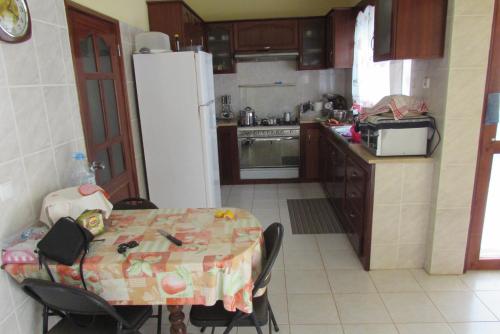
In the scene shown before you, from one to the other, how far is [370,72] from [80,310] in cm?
346

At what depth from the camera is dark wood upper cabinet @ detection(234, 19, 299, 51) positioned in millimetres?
4551

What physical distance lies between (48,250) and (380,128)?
2132 millimetres

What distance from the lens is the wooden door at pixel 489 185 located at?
2287mm

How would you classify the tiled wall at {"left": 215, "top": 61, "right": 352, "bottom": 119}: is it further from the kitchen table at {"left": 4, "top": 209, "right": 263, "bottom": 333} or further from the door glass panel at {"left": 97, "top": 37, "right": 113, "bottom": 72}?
the kitchen table at {"left": 4, "top": 209, "right": 263, "bottom": 333}

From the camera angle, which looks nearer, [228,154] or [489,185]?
[489,185]

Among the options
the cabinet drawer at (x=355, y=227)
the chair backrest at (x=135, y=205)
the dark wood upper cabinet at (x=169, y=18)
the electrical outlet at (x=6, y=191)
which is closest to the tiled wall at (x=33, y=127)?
the electrical outlet at (x=6, y=191)

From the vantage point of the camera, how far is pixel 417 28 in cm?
231

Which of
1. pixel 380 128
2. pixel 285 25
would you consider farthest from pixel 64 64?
pixel 285 25

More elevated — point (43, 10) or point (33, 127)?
point (43, 10)

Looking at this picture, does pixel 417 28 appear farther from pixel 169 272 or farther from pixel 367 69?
pixel 169 272

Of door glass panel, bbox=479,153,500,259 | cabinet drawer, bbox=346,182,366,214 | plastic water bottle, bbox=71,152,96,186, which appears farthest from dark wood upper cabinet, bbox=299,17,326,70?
plastic water bottle, bbox=71,152,96,186

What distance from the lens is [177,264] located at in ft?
4.41

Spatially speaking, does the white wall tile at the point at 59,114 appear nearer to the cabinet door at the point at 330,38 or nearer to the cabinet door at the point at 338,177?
the cabinet door at the point at 338,177

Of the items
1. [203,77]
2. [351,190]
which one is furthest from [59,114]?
[351,190]
